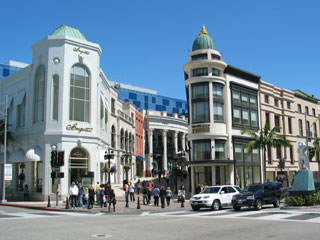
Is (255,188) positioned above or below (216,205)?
above

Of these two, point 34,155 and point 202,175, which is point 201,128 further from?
point 34,155

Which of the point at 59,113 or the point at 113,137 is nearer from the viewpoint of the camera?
the point at 59,113

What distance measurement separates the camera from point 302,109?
53781 millimetres

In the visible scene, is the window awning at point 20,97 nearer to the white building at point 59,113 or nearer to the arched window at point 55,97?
the white building at point 59,113

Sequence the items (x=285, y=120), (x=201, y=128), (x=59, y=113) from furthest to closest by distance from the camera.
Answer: (x=285, y=120) → (x=201, y=128) → (x=59, y=113)

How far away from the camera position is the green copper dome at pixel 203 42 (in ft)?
132

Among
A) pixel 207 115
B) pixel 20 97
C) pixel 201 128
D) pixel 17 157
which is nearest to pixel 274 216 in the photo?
pixel 201 128

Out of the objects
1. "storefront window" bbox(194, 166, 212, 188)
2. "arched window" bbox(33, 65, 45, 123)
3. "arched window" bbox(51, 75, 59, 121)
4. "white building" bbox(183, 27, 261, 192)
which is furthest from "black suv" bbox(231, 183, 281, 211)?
"arched window" bbox(33, 65, 45, 123)

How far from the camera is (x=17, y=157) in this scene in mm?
34344

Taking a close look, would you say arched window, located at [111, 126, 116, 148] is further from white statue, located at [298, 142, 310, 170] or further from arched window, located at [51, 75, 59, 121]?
white statue, located at [298, 142, 310, 170]

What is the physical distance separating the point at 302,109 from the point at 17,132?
132 ft

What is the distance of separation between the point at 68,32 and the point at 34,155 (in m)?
12.4

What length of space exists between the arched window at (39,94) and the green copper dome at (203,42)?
17.1m

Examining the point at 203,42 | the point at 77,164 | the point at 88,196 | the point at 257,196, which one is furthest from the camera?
the point at 203,42
